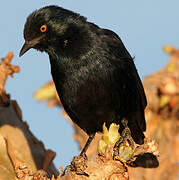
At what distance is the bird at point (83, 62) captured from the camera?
5.46 meters

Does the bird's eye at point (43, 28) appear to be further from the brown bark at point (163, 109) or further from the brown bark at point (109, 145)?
the brown bark at point (163, 109)

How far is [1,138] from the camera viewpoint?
496 cm

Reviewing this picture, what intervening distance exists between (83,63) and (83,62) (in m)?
0.01

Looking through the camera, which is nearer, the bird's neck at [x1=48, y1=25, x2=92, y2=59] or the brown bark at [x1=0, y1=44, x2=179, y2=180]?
the brown bark at [x1=0, y1=44, x2=179, y2=180]

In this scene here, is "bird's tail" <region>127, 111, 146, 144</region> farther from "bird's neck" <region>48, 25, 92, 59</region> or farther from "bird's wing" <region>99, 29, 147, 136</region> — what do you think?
"bird's neck" <region>48, 25, 92, 59</region>

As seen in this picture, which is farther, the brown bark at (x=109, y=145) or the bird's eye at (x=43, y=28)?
the bird's eye at (x=43, y=28)

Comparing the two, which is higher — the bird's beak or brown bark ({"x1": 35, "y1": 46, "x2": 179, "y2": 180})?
brown bark ({"x1": 35, "y1": 46, "x2": 179, "y2": 180})

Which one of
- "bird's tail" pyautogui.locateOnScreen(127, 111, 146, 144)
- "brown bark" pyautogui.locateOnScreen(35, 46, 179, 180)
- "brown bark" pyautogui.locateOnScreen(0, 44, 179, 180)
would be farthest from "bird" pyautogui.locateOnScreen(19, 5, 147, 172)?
"brown bark" pyautogui.locateOnScreen(35, 46, 179, 180)

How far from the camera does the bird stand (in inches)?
215

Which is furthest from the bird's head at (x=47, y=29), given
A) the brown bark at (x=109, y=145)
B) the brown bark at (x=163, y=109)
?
the brown bark at (x=163, y=109)

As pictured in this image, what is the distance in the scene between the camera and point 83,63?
17.9 ft

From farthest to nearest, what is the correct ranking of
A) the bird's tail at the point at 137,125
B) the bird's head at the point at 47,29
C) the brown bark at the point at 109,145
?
the bird's tail at the point at 137,125 → the bird's head at the point at 47,29 → the brown bark at the point at 109,145

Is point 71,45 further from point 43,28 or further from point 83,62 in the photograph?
point 43,28

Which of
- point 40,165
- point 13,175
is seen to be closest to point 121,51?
point 40,165
